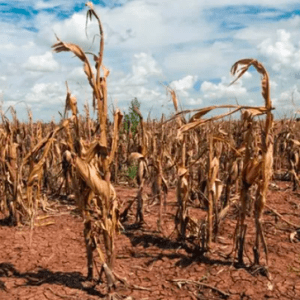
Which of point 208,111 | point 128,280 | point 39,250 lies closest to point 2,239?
point 39,250

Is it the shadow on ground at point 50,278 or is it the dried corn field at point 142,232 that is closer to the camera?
the dried corn field at point 142,232

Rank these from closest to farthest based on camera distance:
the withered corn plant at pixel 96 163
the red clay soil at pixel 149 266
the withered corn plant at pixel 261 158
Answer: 1. the withered corn plant at pixel 96 163
2. the withered corn plant at pixel 261 158
3. the red clay soil at pixel 149 266

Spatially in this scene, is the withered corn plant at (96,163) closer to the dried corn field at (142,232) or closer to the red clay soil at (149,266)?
the dried corn field at (142,232)

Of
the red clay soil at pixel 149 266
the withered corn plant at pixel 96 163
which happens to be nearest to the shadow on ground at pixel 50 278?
the red clay soil at pixel 149 266

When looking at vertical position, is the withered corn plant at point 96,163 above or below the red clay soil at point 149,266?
above

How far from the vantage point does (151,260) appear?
15.2 ft

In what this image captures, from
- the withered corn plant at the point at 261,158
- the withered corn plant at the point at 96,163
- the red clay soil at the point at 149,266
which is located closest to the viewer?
the withered corn plant at the point at 96,163

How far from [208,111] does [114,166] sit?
20.0 ft

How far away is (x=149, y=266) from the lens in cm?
451

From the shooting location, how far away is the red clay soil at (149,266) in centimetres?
389

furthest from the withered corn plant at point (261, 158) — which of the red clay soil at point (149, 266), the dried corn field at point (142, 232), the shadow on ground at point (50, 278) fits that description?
the shadow on ground at point (50, 278)

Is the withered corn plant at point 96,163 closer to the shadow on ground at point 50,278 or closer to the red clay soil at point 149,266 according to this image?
the shadow on ground at point 50,278

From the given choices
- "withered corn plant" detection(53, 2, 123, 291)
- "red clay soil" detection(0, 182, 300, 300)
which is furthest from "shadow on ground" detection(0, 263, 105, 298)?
"withered corn plant" detection(53, 2, 123, 291)

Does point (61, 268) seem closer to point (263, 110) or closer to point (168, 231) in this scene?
point (168, 231)
